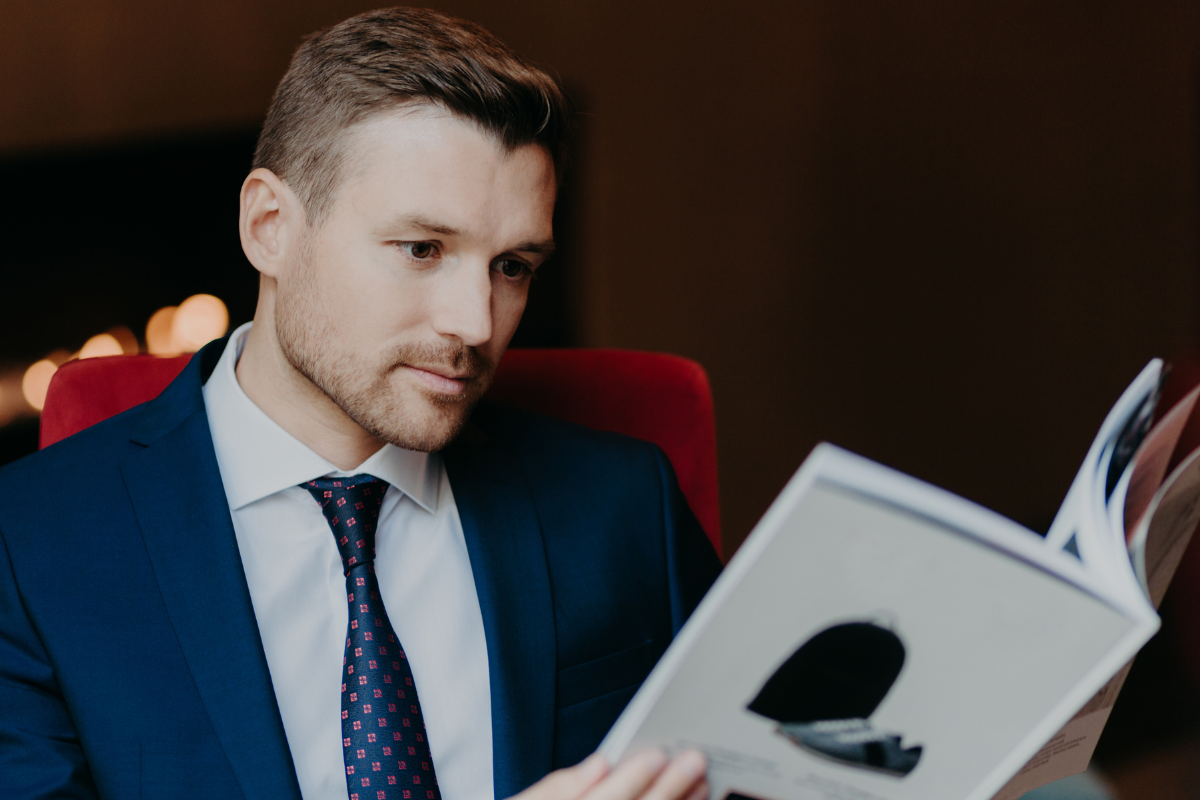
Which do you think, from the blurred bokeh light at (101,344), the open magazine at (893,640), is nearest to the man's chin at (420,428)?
the open magazine at (893,640)

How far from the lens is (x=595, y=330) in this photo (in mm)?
2824

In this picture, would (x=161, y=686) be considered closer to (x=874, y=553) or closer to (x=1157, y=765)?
(x=874, y=553)

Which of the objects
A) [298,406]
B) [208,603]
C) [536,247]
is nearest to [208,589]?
[208,603]

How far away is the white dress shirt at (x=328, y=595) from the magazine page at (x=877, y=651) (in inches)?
14.8

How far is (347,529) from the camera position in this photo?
934 millimetres

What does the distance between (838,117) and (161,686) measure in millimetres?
2582

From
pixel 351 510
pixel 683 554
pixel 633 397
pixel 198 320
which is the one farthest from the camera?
pixel 198 320

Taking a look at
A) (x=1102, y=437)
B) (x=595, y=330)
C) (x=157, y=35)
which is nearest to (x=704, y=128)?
(x=595, y=330)

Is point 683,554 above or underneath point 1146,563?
underneath

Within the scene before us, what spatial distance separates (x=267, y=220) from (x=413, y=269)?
22cm

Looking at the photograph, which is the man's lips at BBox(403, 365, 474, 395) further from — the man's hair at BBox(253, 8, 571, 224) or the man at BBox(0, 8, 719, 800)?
the man's hair at BBox(253, 8, 571, 224)

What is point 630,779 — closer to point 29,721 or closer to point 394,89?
point 29,721

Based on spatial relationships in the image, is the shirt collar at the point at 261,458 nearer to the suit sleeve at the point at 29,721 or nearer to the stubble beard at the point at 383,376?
the stubble beard at the point at 383,376

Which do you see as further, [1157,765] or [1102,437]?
[1157,765]
